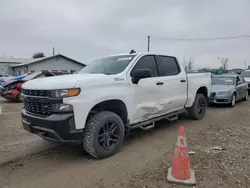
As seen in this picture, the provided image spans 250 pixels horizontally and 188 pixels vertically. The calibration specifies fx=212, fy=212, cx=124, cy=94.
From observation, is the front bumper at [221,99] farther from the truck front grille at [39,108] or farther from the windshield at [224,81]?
the truck front grille at [39,108]

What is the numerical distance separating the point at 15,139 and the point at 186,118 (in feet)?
16.4

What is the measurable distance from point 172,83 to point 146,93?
1.09 m

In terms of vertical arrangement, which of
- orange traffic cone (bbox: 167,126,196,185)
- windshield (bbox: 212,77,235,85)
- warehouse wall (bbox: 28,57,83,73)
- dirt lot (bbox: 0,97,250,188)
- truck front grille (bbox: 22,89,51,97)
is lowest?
dirt lot (bbox: 0,97,250,188)

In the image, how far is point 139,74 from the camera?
4.14m

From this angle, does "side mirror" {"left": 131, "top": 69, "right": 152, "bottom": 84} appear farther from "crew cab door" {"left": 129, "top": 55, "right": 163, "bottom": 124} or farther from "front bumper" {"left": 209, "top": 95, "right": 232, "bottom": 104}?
"front bumper" {"left": 209, "top": 95, "right": 232, "bottom": 104}

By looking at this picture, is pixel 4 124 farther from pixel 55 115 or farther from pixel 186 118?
pixel 186 118

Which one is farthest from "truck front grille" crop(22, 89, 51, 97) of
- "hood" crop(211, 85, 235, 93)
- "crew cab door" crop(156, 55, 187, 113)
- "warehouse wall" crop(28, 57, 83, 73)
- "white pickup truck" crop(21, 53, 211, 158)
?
"warehouse wall" crop(28, 57, 83, 73)

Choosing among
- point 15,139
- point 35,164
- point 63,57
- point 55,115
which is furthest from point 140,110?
point 63,57

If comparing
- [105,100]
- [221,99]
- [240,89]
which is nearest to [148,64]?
[105,100]

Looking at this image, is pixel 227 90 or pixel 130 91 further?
pixel 227 90

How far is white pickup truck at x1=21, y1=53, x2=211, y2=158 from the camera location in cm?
330

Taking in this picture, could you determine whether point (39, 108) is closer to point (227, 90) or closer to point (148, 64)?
point (148, 64)

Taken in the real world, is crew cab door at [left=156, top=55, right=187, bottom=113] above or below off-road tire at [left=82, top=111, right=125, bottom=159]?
above

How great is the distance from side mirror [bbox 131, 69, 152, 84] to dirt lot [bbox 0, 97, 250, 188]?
1420 millimetres
